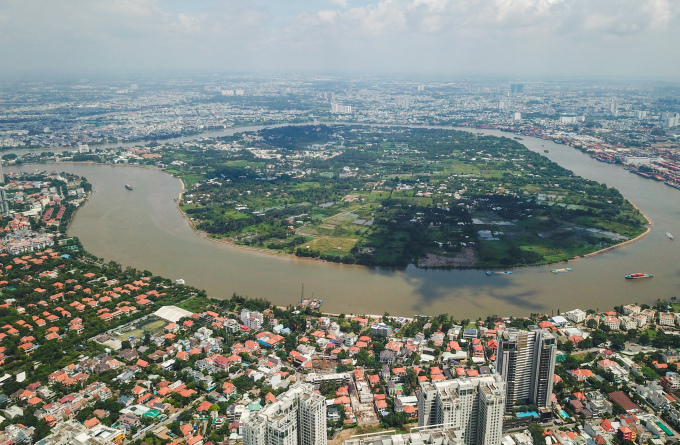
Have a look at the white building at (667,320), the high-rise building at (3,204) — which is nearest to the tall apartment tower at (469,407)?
the white building at (667,320)

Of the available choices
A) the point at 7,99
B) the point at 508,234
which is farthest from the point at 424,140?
the point at 7,99

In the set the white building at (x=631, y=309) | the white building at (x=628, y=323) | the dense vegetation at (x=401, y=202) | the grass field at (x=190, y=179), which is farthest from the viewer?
the grass field at (x=190, y=179)

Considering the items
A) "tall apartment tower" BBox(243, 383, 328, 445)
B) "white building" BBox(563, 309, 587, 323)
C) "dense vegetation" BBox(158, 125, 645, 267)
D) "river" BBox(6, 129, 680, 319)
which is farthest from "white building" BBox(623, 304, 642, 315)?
"tall apartment tower" BBox(243, 383, 328, 445)

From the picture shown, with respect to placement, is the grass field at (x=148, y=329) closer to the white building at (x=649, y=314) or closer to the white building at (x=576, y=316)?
the white building at (x=576, y=316)

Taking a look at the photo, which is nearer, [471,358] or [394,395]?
[394,395]

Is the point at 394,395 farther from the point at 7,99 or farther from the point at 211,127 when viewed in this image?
the point at 7,99

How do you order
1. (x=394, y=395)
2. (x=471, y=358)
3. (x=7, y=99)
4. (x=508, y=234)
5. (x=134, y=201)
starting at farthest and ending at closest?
(x=7, y=99) → (x=134, y=201) → (x=508, y=234) → (x=471, y=358) → (x=394, y=395)

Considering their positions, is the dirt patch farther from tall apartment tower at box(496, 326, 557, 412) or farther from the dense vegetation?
tall apartment tower at box(496, 326, 557, 412)
